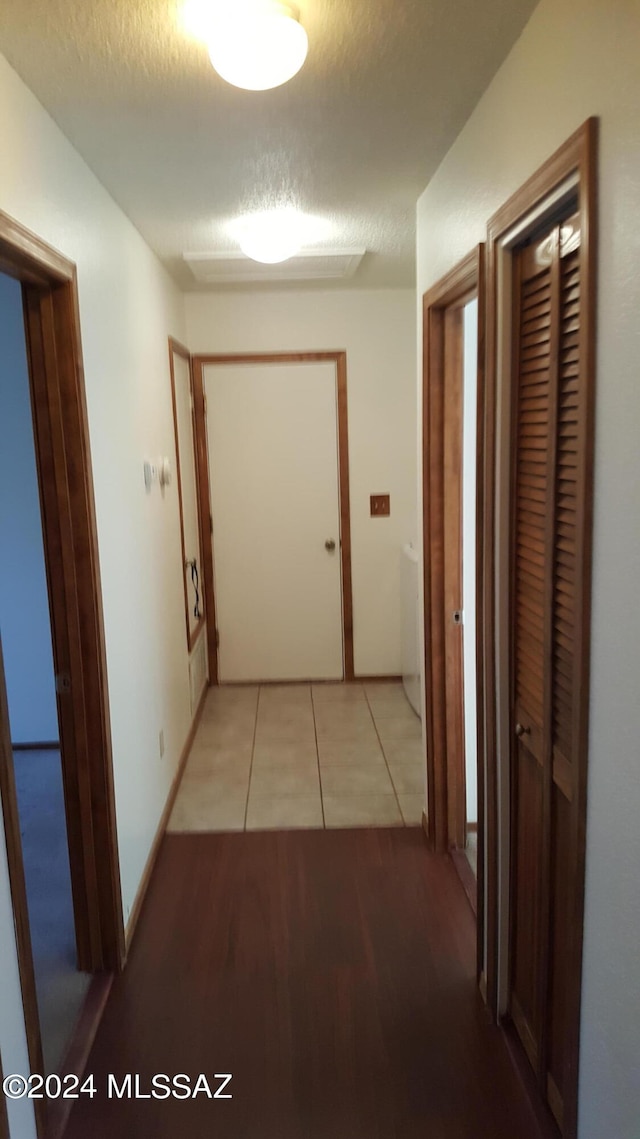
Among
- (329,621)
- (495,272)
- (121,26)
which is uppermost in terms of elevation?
(121,26)

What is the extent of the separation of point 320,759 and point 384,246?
2399 millimetres

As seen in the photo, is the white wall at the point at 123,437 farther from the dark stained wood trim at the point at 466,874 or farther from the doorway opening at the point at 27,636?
the dark stained wood trim at the point at 466,874

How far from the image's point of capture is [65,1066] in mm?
1911

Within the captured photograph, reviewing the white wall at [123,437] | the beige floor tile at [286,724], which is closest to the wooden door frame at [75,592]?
the white wall at [123,437]

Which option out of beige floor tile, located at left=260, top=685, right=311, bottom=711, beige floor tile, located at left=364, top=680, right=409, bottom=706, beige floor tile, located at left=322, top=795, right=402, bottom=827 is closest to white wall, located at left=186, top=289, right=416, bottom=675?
beige floor tile, located at left=364, top=680, right=409, bottom=706

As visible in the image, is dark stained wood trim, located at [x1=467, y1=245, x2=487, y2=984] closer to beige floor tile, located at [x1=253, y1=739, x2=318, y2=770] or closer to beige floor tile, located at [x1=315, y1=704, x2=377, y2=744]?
beige floor tile, located at [x1=253, y1=739, x2=318, y2=770]

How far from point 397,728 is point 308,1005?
1.95m

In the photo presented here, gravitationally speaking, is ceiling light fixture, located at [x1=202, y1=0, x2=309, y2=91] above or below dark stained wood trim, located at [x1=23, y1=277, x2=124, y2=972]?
above

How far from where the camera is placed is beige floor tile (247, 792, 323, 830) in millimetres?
3066

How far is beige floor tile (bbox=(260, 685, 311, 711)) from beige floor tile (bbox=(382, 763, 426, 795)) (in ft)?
3.25

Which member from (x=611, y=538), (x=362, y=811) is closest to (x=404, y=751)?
(x=362, y=811)

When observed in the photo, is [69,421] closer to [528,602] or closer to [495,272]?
[495,272]

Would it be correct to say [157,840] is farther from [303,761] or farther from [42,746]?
[42,746]

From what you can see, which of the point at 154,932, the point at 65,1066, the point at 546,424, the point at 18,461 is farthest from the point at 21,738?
the point at 546,424
